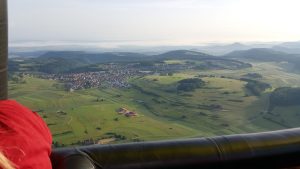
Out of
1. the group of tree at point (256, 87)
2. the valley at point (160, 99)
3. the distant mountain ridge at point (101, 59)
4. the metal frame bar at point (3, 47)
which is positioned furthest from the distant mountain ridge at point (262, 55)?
the metal frame bar at point (3, 47)

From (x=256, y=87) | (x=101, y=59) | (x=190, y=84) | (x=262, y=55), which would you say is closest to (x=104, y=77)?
(x=101, y=59)

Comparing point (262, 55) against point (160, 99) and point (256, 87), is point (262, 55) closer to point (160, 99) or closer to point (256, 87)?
point (256, 87)

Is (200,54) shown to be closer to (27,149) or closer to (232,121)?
(232,121)

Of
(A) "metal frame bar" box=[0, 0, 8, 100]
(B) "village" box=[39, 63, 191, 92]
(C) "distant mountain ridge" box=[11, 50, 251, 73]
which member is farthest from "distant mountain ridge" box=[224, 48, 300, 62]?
(A) "metal frame bar" box=[0, 0, 8, 100]

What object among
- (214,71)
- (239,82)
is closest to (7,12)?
(239,82)

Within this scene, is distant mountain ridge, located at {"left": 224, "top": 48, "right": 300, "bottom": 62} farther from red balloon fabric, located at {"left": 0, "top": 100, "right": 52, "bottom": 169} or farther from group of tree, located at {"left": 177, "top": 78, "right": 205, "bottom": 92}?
red balloon fabric, located at {"left": 0, "top": 100, "right": 52, "bottom": 169}

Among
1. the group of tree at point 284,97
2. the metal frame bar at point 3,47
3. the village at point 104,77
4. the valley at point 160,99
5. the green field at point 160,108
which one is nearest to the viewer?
the metal frame bar at point 3,47

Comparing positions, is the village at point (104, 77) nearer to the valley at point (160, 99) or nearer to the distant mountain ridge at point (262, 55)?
the valley at point (160, 99)
